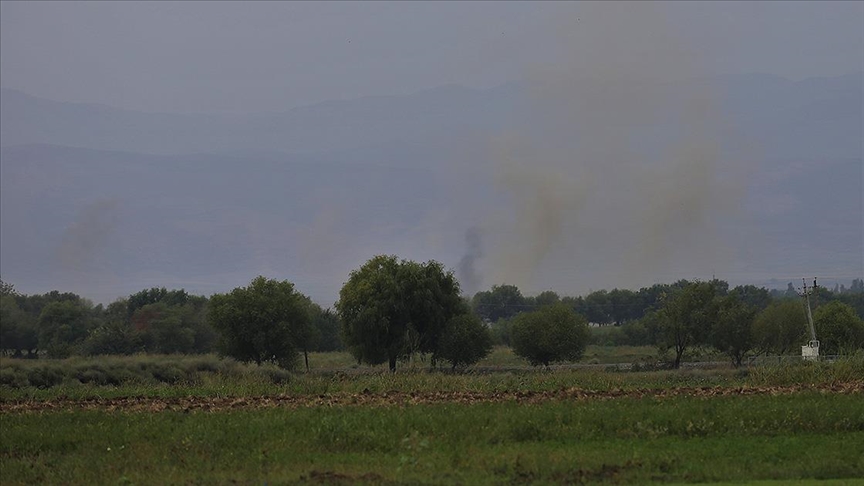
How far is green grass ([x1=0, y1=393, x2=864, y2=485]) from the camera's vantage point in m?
17.5

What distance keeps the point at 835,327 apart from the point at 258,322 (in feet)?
137

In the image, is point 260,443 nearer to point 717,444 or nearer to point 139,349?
point 717,444

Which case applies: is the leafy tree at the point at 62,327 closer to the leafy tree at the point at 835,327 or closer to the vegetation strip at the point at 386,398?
the vegetation strip at the point at 386,398

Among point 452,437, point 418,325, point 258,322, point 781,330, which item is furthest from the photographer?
point 781,330

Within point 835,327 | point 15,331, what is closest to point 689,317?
point 835,327

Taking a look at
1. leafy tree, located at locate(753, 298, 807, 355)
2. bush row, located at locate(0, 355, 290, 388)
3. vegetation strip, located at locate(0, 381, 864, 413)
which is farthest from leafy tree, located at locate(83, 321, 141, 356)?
vegetation strip, located at locate(0, 381, 864, 413)

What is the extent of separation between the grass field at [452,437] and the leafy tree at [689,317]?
50.1 metres

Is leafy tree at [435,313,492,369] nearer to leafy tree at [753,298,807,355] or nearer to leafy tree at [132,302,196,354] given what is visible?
leafy tree at [753,298,807,355]

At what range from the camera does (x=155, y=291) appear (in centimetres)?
12850

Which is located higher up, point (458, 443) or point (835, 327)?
point (835, 327)

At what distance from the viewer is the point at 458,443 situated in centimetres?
2033

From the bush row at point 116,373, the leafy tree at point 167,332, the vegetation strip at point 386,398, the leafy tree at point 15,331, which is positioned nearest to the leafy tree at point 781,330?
the bush row at point 116,373

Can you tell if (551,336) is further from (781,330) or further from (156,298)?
(156,298)

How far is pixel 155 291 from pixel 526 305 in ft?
294
